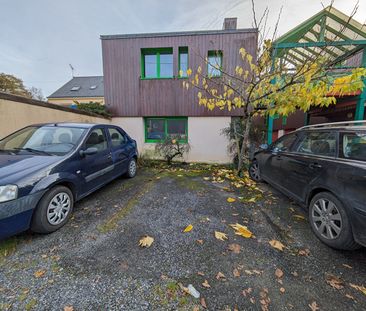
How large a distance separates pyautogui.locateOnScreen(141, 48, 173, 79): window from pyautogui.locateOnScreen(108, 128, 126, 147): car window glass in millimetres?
4130

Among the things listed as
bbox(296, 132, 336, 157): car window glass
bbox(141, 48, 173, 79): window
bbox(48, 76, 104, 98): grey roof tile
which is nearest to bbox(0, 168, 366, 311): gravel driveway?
bbox(296, 132, 336, 157): car window glass

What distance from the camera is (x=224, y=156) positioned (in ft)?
24.3

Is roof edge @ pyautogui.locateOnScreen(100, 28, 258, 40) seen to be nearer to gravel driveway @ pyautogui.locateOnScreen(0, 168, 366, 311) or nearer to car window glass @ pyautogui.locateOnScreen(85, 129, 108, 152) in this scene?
car window glass @ pyautogui.locateOnScreen(85, 129, 108, 152)

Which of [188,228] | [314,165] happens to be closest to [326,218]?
[314,165]

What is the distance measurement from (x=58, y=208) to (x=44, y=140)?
143 centimetres

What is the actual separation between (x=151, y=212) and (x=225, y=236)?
1436 millimetres

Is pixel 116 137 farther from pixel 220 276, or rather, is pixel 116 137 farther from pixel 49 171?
pixel 220 276

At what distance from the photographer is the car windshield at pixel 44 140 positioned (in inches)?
113

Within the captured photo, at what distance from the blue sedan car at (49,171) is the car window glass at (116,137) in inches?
3.3

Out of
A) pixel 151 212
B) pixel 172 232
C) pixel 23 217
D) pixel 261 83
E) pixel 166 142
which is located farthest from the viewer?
pixel 166 142

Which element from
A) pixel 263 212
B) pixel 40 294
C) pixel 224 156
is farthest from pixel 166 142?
pixel 40 294

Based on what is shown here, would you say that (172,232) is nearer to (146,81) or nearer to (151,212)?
(151,212)

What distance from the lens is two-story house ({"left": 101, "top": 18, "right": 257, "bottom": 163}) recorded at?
6.99 metres

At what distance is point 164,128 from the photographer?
25.4ft
